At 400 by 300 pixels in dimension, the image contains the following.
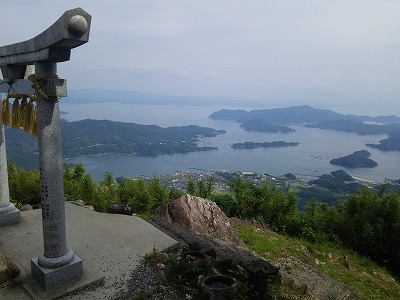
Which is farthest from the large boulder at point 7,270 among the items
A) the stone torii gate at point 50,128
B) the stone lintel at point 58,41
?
the stone lintel at point 58,41

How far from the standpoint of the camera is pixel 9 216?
7.46m

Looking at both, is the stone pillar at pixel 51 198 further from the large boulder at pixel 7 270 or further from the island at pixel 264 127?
the island at pixel 264 127

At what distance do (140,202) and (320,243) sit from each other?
24.5ft

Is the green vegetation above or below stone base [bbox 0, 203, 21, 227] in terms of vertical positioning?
below

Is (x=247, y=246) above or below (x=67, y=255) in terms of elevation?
below

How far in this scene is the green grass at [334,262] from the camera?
928cm

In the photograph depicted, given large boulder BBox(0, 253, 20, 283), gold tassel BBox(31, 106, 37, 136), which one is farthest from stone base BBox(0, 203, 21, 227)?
gold tassel BBox(31, 106, 37, 136)

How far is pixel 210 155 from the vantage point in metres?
103

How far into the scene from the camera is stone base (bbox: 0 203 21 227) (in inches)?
289

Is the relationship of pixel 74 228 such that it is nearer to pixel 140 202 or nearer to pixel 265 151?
pixel 140 202

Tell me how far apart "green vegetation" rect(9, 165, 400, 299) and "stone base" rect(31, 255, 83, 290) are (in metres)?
4.82

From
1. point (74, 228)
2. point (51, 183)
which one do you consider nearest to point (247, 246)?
point (74, 228)

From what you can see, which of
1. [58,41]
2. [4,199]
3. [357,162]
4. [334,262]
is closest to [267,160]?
[357,162]

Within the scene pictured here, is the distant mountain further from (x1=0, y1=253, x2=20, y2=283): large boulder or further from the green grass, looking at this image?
(x1=0, y1=253, x2=20, y2=283): large boulder
